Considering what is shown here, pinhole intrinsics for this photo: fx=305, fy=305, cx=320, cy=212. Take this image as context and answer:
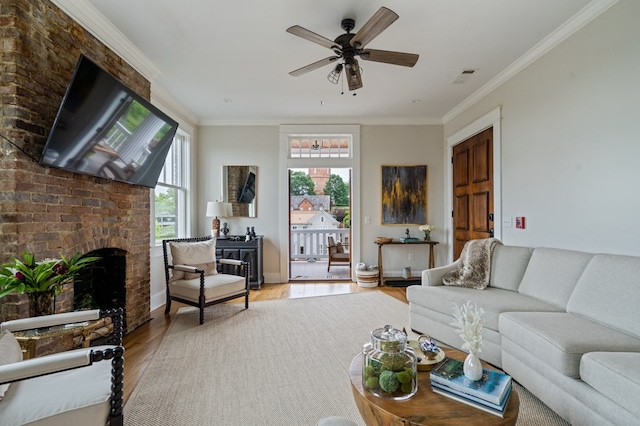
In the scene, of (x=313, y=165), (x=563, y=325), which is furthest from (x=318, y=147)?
(x=563, y=325)

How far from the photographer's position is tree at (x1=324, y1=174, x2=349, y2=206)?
11.0 m

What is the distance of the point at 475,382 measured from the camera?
137 centimetres

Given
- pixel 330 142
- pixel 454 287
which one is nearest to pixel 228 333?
pixel 454 287

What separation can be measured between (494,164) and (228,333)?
366 centimetres

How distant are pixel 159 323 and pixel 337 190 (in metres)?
8.36

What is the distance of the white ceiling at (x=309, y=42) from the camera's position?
7.91ft

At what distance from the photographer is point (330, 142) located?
5410mm

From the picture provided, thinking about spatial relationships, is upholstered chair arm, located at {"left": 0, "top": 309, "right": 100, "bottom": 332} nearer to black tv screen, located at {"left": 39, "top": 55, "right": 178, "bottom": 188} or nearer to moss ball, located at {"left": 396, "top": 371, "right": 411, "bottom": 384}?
black tv screen, located at {"left": 39, "top": 55, "right": 178, "bottom": 188}

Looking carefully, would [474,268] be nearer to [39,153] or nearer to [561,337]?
[561,337]

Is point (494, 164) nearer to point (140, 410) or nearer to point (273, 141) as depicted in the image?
point (273, 141)

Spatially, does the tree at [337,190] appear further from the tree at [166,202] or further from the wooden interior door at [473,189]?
the tree at [166,202]

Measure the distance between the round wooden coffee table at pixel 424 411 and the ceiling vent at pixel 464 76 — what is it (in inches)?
132

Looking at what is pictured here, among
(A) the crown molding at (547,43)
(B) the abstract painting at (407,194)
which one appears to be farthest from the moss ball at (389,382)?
(B) the abstract painting at (407,194)

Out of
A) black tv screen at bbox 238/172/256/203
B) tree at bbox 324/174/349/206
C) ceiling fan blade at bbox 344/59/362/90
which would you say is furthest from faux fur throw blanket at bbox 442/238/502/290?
tree at bbox 324/174/349/206
